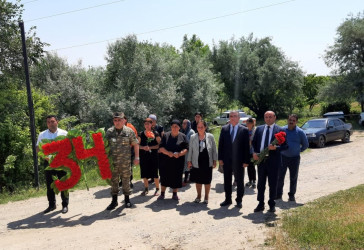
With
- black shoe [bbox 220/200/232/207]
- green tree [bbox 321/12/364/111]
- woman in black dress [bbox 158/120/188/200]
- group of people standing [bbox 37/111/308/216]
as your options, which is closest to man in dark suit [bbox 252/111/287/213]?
group of people standing [bbox 37/111/308/216]

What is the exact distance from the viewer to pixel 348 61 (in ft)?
105

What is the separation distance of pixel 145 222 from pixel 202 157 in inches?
74.0

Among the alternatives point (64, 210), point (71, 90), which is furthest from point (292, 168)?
point (71, 90)

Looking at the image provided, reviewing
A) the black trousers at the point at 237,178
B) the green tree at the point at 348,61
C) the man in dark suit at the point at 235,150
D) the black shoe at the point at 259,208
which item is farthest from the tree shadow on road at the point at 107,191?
the green tree at the point at 348,61

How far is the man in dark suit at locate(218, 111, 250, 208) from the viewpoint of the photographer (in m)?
6.94

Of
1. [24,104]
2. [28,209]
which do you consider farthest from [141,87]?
[28,209]

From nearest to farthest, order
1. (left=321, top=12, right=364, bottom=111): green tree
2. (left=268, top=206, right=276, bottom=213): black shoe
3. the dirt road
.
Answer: the dirt road, (left=268, top=206, right=276, bottom=213): black shoe, (left=321, top=12, right=364, bottom=111): green tree

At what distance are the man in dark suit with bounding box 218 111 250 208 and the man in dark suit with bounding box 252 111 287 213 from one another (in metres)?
0.26

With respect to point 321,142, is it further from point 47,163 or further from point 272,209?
point 47,163

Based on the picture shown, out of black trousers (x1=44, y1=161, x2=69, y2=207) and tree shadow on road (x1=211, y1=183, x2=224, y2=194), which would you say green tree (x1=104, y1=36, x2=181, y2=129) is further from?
black trousers (x1=44, y1=161, x2=69, y2=207)

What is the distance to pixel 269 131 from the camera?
6.76 meters

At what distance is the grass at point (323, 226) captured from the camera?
4.84 meters

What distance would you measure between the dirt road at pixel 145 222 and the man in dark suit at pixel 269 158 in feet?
1.22

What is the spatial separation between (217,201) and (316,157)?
8076mm
